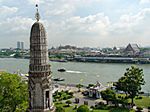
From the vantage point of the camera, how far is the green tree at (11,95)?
20.7 m

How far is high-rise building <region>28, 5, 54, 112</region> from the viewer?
14.5m

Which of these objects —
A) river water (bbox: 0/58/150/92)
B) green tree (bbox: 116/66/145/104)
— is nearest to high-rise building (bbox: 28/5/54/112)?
green tree (bbox: 116/66/145/104)

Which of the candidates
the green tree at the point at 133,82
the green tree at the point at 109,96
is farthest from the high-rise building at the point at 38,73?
the green tree at the point at 133,82

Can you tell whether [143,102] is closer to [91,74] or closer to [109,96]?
[109,96]

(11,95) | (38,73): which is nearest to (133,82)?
(11,95)

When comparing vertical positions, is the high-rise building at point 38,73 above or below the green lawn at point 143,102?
above

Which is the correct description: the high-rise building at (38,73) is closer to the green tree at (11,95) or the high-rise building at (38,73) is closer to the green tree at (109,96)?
the green tree at (11,95)

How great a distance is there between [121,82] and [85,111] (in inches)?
421

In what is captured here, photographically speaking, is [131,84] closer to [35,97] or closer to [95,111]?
[95,111]

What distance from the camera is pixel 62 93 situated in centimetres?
4100

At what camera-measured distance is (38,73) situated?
575 inches

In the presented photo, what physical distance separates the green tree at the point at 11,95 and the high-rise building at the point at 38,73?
21.7ft

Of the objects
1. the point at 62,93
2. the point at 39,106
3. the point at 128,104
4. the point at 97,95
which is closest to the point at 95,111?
the point at 128,104

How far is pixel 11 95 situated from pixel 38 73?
7.07 meters
